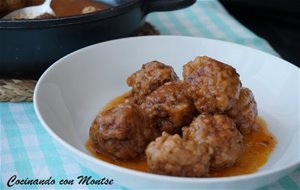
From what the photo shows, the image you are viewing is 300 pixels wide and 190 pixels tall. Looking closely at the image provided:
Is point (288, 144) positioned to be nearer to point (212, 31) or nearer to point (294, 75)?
point (294, 75)

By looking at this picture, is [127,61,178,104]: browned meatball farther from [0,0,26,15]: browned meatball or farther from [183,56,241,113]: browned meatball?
[0,0,26,15]: browned meatball

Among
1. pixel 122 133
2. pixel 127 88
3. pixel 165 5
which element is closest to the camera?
pixel 122 133

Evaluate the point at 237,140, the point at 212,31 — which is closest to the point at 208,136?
the point at 237,140

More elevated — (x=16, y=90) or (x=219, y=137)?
(x=219, y=137)

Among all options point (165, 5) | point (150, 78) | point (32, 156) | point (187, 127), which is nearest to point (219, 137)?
point (187, 127)

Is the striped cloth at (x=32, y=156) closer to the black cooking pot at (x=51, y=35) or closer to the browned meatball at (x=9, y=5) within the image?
the black cooking pot at (x=51, y=35)

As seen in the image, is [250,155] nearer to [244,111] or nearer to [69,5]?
[244,111]

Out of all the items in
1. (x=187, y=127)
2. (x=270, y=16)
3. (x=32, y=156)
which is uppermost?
(x=187, y=127)
